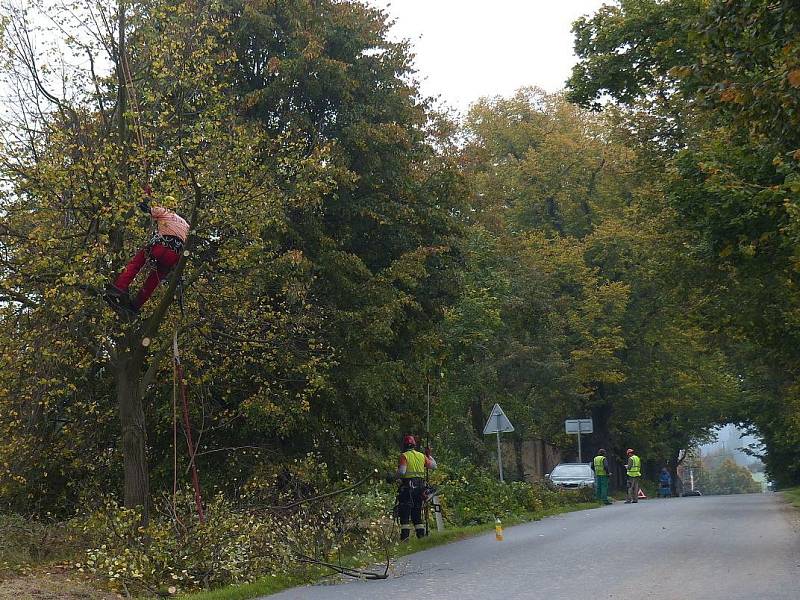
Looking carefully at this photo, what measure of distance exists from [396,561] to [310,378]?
135 inches

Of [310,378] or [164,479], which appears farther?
[164,479]

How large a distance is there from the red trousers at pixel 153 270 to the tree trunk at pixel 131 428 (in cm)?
125

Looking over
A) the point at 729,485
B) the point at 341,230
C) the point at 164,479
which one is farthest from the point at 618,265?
the point at 729,485

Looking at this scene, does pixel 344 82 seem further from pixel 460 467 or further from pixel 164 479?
pixel 460 467

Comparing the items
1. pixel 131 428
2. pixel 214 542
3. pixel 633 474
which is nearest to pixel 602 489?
pixel 633 474

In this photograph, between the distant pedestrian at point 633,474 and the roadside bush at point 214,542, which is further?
the distant pedestrian at point 633,474

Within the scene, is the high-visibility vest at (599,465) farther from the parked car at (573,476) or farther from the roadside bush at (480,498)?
the roadside bush at (480,498)

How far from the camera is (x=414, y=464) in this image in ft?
61.7

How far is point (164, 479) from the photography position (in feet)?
64.2

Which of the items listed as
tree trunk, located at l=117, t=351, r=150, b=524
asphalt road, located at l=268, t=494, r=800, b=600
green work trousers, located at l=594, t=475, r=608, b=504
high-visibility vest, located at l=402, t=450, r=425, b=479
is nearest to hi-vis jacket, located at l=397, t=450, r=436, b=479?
high-visibility vest, located at l=402, t=450, r=425, b=479

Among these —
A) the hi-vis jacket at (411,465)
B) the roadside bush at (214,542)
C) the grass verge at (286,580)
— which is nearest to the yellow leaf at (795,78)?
the grass verge at (286,580)

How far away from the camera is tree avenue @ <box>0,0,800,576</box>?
14102 millimetres

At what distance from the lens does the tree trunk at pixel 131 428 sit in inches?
585

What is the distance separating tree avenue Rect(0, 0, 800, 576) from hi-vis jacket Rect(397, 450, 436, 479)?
1392 millimetres
